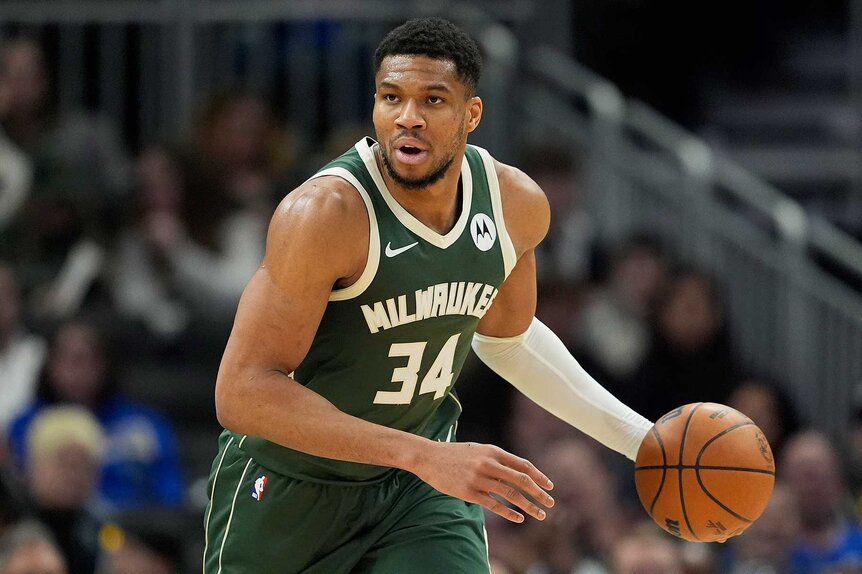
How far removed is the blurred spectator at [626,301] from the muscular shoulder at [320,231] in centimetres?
523

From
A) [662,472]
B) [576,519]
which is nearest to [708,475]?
[662,472]

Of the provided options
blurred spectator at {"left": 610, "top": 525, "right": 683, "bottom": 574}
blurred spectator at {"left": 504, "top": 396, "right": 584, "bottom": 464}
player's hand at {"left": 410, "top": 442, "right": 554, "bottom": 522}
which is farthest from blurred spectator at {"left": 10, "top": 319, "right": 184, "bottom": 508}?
player's hand at {"left": 410, "top": 442, "right": 554, "bottom": 522}

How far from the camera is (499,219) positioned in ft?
17.2

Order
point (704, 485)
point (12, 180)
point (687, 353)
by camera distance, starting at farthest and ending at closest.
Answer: point (12, 180) < point (687, 353) < point (704, 485)

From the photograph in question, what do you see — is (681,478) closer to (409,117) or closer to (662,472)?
(662,472)

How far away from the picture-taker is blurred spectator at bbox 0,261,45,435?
9109mm

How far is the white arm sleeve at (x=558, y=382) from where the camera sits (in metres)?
5.61

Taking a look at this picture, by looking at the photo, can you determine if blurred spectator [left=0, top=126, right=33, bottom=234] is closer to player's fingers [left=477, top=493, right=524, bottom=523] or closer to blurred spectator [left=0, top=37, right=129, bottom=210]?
blurred spectator [left=0, top=37, right=129, bottom=210]

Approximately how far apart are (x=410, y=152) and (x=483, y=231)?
47cm

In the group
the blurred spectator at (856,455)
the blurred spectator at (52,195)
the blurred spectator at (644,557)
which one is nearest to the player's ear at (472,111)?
the blurred spectator at (644,557)

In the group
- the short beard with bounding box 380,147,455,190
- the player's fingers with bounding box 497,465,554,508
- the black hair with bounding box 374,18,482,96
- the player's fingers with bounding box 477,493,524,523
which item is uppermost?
the black hair with bounding box 374,18,482,96

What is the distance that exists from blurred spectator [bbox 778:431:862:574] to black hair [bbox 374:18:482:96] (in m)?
4.85

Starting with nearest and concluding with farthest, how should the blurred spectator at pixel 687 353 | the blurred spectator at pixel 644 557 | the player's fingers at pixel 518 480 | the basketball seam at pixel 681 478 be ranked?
1. the player's fingers at pixel 518 480
2. the basketball seam at pixel 681 478
3. the blurred spectator at pixel 644 557
4. the blurred spectator at pixel 687 353

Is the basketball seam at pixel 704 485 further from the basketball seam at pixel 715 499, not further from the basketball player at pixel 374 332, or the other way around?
the basketball player at pixel 374 332
